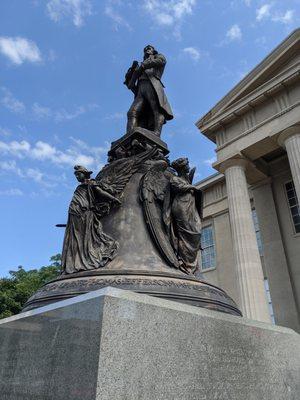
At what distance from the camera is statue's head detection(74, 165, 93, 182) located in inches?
195

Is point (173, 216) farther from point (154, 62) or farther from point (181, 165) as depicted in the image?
point (154, 62)

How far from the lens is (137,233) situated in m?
4.67

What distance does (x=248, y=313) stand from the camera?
19.3 m

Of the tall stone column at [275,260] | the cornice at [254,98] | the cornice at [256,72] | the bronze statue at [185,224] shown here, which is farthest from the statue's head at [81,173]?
the cornice at [256,72]

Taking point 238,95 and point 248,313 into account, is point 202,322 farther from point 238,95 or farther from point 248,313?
point 238,95

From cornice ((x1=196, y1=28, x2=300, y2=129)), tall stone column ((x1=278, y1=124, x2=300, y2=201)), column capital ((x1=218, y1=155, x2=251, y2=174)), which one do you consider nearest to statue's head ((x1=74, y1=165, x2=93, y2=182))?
tall stone column ((x1=278, y1=124, x2=300, y2=201))

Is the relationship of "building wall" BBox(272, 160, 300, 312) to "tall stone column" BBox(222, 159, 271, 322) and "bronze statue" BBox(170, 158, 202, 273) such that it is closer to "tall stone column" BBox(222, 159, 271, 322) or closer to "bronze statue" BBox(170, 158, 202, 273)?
"tall stone column" BBox(222, 159, 271, 322)

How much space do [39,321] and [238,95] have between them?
25.8 meters

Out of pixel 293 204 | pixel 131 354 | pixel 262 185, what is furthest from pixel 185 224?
pixel 262 185

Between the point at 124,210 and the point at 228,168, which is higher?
the point at 228,168

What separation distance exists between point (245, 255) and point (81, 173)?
17554 millimetres

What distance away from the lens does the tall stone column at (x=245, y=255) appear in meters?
19.5

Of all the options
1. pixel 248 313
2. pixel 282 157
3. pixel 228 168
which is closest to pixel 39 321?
pixel 248 313

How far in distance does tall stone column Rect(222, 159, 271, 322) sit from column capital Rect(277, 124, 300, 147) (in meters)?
3.35
